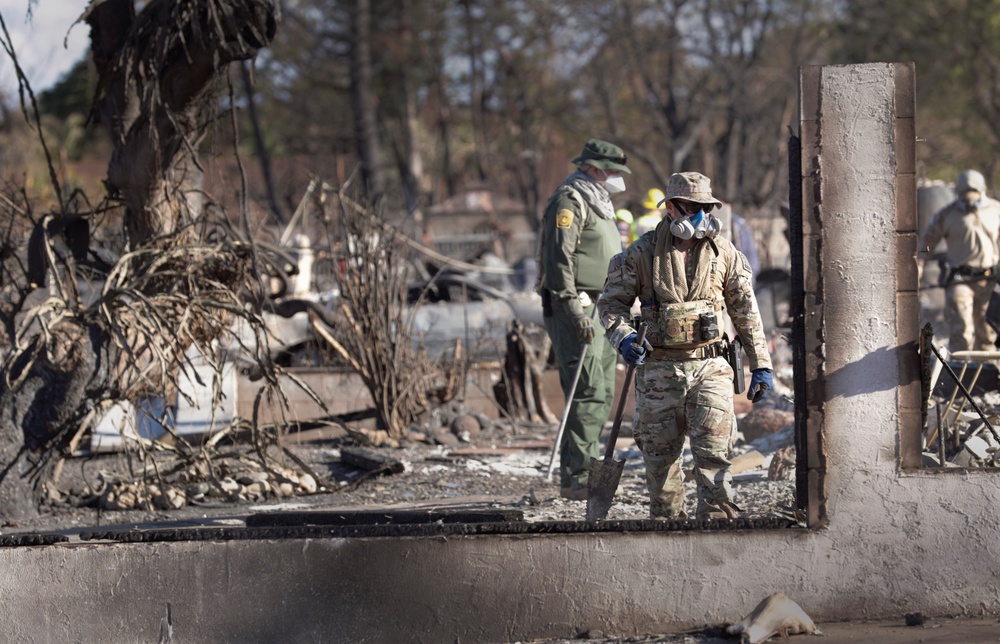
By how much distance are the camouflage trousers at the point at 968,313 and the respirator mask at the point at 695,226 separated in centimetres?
686

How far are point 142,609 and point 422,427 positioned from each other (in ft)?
16.6

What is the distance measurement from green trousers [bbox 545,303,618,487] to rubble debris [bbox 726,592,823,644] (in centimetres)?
210

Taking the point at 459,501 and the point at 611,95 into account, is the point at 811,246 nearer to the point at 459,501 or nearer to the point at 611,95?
the point at 459,501

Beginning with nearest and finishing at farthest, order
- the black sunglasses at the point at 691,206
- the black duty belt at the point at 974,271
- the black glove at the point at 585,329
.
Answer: the black sunglasses at the point at 691,206 < the black glove at the point at 585,329 < the black duty belt at the point at 974,271

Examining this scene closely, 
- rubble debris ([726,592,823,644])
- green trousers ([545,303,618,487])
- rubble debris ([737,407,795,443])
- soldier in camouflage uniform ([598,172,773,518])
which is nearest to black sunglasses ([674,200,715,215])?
soldier in camouflage uniform ([598,172,773,518])

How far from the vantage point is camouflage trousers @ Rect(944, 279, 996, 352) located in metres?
11.2

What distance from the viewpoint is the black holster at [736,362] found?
5367mm

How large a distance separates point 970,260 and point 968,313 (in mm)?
498

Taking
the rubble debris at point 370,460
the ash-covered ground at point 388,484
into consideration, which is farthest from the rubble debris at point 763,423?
the rubble debris at point 370,460

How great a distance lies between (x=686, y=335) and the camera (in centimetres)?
523

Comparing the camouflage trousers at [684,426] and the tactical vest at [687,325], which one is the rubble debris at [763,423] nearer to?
the camouflage trousers at [684,426]

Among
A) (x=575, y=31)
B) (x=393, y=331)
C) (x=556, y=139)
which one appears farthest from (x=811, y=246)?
(x=556, y=139)

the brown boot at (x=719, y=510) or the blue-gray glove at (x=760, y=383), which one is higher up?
the blue-gray glove at (x=760, y=383)

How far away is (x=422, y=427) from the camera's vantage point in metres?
9.77
